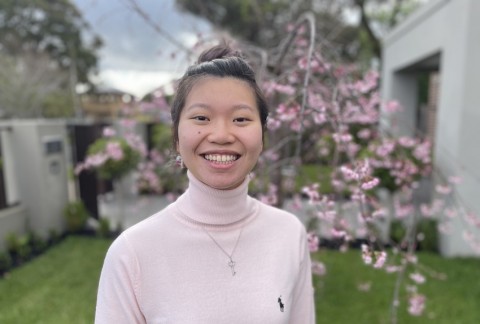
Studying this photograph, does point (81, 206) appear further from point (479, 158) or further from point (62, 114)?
point (62, 114)

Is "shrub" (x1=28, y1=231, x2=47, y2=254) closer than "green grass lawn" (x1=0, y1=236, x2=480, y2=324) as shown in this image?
No

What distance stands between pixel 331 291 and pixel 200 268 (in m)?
3.06

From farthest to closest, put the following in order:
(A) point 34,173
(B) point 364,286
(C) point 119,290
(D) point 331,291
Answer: (A) point 34,173 → (D) point 331,291 → (B) point 364,286 → (C) point 119,290

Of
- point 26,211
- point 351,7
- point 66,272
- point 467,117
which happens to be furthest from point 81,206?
point 351,7

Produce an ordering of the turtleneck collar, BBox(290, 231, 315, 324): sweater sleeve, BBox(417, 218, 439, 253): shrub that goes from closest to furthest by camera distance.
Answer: the turtleneck collar < BBox(290, 231, 315, 324): sweater sleeve < BBox(417, 218, 439, 253): shrub

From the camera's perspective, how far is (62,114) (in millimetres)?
24078

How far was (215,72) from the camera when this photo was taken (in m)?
0.97

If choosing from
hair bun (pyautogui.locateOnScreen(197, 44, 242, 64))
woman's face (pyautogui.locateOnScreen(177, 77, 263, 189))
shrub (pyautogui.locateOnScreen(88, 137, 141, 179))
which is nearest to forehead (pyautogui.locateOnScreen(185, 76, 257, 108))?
woman's face (pyautogui.locateOnScreen(177, 77, 263, 189))

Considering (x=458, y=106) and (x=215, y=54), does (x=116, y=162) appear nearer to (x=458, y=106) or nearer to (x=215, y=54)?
(x=458, y=106)

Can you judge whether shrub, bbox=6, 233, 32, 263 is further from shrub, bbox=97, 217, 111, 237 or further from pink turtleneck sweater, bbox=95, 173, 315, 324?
pink turtleneck sweater, bbox=95, 173, 315, 324

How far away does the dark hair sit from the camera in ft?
3.21

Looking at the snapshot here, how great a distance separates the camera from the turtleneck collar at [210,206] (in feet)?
3.43

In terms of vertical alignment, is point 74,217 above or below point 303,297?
below

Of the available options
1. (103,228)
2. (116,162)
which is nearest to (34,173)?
(116,162)
